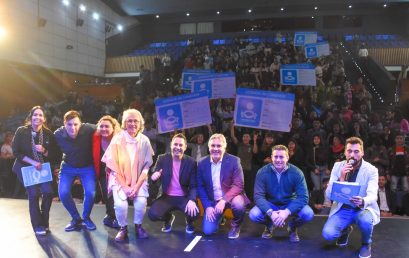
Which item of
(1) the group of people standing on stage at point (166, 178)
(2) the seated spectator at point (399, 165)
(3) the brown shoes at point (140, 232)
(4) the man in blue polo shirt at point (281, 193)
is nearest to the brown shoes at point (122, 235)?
(1) the group of people standing on stage at point (166, 178)

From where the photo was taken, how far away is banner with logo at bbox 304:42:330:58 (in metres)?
10.3

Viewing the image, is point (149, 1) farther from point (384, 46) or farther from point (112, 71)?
point (384, 46)

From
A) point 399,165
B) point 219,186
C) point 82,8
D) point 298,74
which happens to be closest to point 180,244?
point 219,186

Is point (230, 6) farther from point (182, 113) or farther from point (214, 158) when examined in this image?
point (214, 158)

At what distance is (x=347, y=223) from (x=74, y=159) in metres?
3.19

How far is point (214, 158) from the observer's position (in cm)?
469

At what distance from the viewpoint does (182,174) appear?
15.7ft

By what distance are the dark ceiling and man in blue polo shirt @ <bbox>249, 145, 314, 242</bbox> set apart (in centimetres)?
1617

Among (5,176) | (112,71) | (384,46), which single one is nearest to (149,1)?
(112,71)

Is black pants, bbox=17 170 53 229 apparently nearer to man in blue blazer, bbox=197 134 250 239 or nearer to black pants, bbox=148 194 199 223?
black pants, bbox=148 194 199 223

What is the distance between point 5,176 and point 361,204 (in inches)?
Result: 292

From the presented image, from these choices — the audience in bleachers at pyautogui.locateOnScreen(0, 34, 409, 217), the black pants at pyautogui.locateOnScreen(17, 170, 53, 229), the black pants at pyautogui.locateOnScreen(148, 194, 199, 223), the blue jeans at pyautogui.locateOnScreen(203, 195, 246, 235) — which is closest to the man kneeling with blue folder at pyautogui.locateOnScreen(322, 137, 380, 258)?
the blue jeans at pyautogui.locateOnScreen(203, 195, 246, 235)

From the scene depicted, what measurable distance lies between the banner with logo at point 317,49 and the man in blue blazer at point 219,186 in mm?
6589

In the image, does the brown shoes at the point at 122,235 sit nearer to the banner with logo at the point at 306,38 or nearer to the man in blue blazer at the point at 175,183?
the man in blue blazer at the point at 175,183
